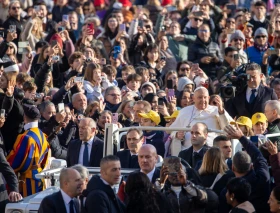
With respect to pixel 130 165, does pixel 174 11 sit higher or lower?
higher

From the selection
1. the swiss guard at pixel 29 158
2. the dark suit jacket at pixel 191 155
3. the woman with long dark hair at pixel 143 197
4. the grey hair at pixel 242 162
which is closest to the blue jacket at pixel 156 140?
the dark suit jacket at pixel 191 155

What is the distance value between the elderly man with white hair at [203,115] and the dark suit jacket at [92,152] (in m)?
1.08

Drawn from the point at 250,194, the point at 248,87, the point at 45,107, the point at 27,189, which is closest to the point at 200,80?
the point at 248,87

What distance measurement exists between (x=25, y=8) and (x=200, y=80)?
25.7ft

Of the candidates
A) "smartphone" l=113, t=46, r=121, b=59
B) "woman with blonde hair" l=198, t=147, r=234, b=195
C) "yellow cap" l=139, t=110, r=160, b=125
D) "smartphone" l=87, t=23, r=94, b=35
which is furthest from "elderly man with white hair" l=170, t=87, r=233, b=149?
"smartphone" l=87, t=23, r=94, b=35

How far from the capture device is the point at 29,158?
1596cm

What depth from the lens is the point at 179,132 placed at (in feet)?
52.4

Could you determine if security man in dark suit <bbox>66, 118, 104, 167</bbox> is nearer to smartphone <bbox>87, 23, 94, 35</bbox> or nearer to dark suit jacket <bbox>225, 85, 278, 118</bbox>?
dark suit jacket <bbox>225, 85, 278, 118</bbox>

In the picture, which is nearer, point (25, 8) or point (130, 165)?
point (130, 165)

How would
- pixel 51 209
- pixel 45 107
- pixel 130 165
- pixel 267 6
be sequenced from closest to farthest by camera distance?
pixel 51 209, pixel 130 165, pixel 45 107, pixel 267 6

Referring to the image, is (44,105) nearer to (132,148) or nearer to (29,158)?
(29,158)

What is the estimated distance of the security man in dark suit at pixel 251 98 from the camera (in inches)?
712

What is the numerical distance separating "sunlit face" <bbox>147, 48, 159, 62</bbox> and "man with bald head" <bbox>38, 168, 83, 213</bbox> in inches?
358

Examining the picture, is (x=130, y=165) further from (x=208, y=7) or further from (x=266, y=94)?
(x=208, y=7)
